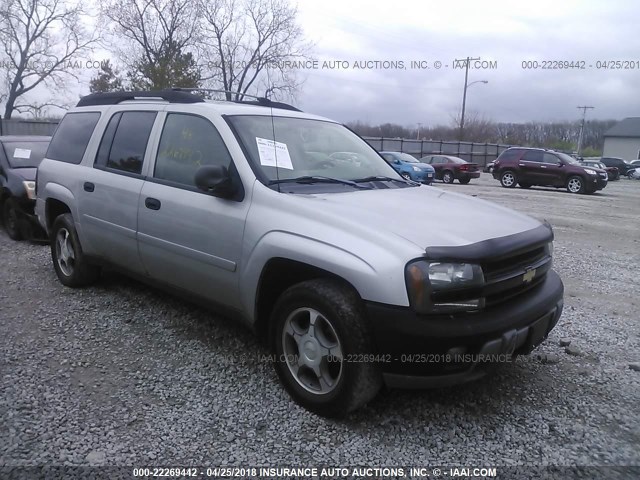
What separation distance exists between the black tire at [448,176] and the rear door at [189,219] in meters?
21.5

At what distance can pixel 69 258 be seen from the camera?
197 inches

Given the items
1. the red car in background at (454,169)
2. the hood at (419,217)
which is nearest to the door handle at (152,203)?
the hood at (419,217)

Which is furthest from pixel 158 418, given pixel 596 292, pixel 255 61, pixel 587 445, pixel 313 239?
pixel 255 61

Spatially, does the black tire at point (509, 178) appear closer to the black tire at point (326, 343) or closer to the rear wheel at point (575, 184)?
the rear wheel at point (575, 184)

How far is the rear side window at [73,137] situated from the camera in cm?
479

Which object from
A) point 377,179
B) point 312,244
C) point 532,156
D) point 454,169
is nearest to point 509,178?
point 532,156

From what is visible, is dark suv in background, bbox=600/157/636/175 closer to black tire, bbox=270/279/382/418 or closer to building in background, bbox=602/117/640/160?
building in background, bbox=602/117/640/160

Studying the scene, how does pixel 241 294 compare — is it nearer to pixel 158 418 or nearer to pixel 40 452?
pixel 158 418

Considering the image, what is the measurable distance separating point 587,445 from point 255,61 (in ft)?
126

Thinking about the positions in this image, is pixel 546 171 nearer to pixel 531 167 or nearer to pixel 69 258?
pixel 531 167

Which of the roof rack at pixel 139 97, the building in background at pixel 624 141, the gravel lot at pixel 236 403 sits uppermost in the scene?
the building in background at pixel 624 141

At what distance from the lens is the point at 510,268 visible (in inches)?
111

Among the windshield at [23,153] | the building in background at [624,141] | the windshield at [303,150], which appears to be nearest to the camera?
the windshield at [303,150]

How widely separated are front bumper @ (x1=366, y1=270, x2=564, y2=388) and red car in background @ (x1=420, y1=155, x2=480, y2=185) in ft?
72.0
